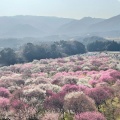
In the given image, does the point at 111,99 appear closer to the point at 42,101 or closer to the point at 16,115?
the point at 42,101

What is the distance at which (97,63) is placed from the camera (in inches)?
6117

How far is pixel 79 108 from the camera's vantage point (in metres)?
60.8

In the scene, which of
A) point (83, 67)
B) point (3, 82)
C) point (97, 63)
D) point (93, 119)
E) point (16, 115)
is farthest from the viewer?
point (97, 63)

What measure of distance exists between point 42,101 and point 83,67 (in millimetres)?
77164

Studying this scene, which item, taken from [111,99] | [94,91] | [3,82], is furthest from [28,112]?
[3,82]

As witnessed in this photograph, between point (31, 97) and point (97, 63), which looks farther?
point (97, 63)

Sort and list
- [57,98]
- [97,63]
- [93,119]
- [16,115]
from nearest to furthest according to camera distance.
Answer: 1. [93,119]
2. [16,115]
3. [57,98]
4. [97,63]

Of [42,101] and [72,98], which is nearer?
[72,98]

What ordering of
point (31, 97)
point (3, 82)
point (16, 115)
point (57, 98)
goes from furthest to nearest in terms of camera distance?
point (3, 82) < point (31, 97) < point (57, 98) < point (16, 115)

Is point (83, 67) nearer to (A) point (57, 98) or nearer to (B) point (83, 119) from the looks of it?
(A) point (57, 98)

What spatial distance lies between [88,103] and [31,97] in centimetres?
1501

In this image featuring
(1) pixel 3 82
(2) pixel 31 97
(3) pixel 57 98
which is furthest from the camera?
(1) pixel 3 82

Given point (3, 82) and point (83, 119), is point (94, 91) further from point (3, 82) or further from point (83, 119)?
point (3, 82)

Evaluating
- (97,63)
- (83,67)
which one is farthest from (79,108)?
(97,63)
